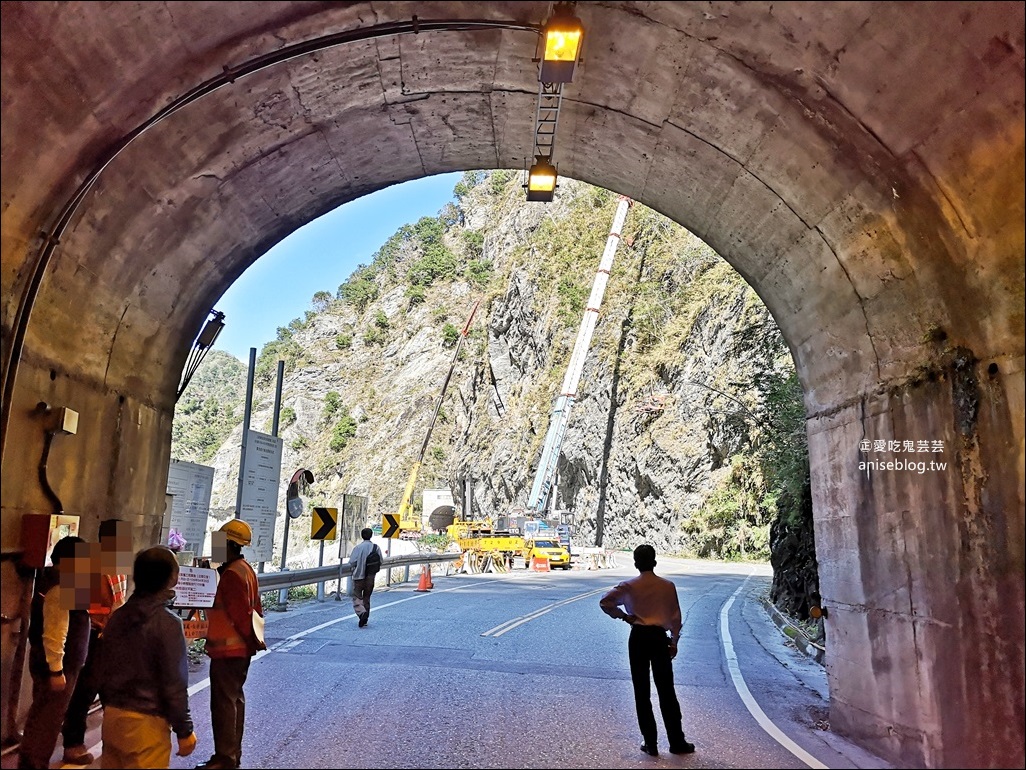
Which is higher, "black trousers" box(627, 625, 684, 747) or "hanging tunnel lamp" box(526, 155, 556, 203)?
"hanging tunnel lamp" box(526, 155, 556, 203)

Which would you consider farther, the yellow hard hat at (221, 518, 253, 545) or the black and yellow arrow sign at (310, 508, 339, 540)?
the black and yellow arrow sign at (310, 508, 339, 540)

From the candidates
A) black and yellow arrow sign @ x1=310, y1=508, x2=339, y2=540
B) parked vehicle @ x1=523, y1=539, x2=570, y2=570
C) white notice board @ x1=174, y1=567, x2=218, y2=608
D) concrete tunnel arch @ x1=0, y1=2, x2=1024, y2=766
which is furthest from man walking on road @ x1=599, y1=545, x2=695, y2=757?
parked vehicle @ x1=523, y1=539, x2=570, y2=570

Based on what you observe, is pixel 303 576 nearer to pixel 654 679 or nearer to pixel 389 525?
pixel 389 525

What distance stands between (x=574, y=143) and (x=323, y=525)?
32.7 feet

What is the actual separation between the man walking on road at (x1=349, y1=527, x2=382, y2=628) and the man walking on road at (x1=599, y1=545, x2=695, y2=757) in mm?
6374

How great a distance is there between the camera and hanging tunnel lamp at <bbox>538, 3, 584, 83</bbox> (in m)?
4.86

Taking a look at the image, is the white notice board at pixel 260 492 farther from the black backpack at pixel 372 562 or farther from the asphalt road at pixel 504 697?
the black backpack at pixel 372 562

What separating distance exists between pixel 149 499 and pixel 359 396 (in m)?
70.7

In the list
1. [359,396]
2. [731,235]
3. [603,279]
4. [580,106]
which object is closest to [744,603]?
[731,235]

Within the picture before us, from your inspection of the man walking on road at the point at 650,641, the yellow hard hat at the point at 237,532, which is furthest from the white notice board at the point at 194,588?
the man walking on road at the point at 650,641

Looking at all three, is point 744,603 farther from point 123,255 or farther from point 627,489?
point 627,489

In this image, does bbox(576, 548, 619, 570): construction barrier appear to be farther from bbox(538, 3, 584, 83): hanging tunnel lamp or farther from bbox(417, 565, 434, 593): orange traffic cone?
bbox(538, 3, 584, 83): hanging tunnel lamp

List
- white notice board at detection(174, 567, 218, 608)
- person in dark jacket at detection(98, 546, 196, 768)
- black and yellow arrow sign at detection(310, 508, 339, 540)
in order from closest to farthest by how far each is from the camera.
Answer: person in dark jacket at detection(98, 546, 196, 768), white notice board at detection(174, 567, 218, 608), black and yellow arrow sign at detection(310, 508, 339, 540)

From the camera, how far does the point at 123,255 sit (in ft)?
19.2
